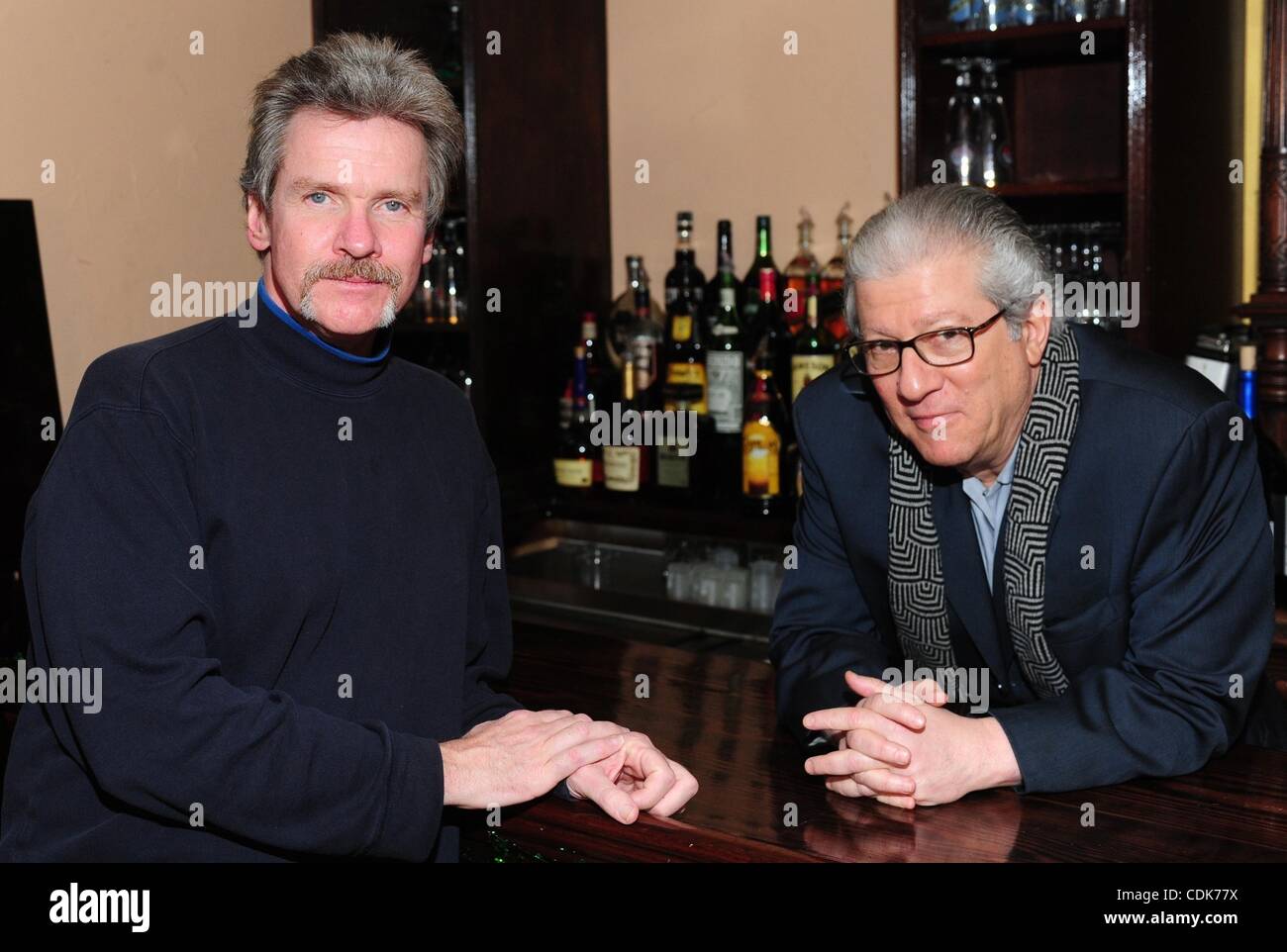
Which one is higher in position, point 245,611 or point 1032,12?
point 1032,12

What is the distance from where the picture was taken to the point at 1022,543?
148 centimetres

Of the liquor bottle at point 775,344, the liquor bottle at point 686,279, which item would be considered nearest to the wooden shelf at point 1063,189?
the liquor bottle at point 775,344

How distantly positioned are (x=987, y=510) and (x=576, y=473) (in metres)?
1.52

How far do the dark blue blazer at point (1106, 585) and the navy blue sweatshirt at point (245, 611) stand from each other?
436mm

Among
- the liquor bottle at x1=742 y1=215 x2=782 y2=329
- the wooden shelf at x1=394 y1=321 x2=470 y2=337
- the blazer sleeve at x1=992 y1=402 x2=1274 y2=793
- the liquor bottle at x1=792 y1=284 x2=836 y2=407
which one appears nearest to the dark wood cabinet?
the liquor bottle at x1=792 y1=284 x2=836 y2=407

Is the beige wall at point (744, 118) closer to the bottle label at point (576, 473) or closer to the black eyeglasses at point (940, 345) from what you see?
the bottle label at point (576, 473)

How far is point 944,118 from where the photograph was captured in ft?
8.33

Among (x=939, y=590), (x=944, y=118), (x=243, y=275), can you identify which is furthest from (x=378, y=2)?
(x=939, y=590)

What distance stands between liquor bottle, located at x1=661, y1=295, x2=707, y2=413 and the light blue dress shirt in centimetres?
131

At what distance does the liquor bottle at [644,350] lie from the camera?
116 inches

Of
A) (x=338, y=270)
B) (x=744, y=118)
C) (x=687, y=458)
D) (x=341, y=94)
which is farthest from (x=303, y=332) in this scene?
(x=744, y=118)

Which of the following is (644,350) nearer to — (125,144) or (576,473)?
(576,473)

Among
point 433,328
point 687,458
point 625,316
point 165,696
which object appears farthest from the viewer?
point 625,316
